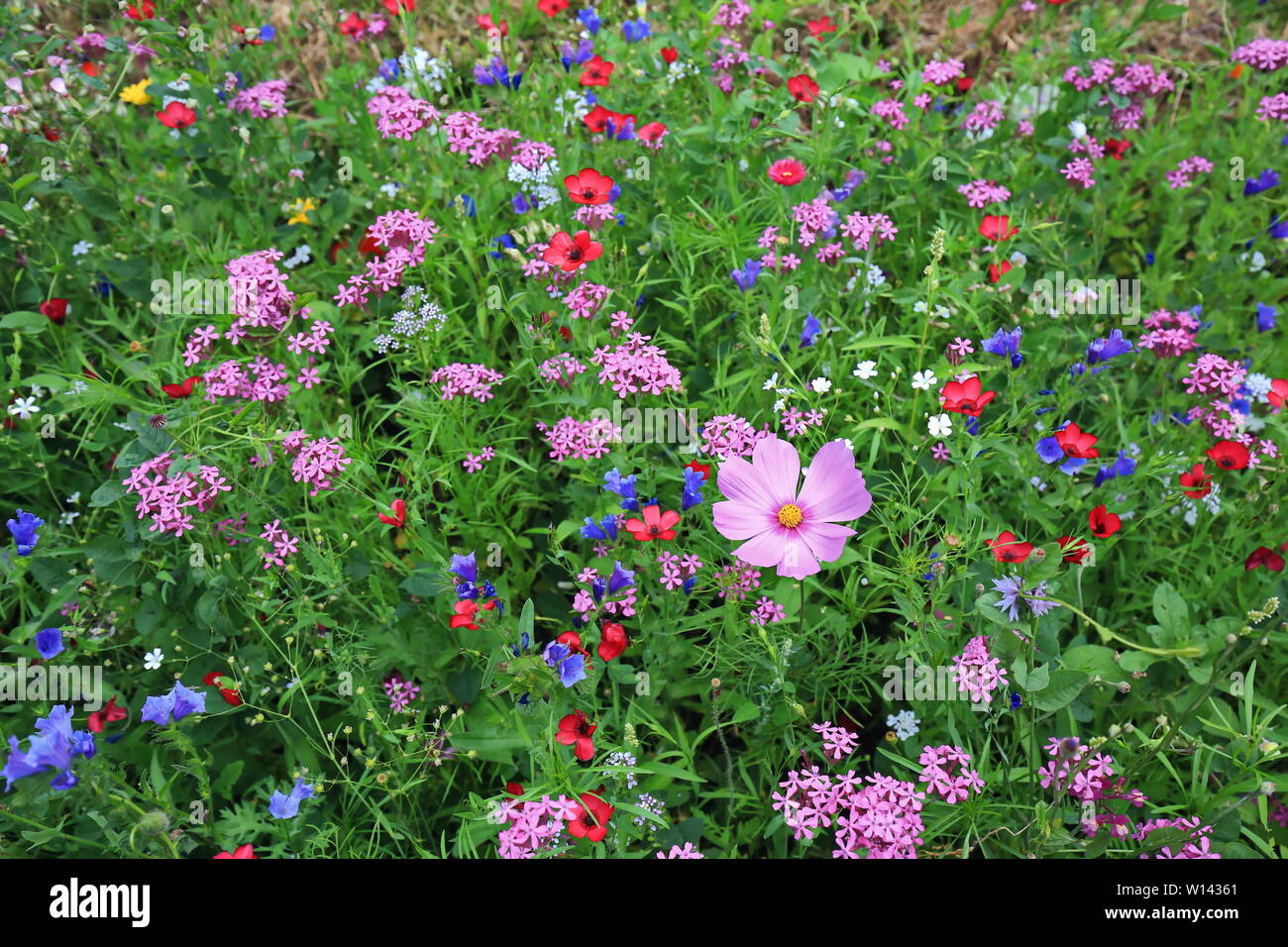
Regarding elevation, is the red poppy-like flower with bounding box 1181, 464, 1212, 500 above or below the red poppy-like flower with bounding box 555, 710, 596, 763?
above

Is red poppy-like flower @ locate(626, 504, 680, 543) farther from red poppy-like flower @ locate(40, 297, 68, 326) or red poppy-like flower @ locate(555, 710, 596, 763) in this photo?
red poppy-like flower @ locate(40, 297, 68, 326)

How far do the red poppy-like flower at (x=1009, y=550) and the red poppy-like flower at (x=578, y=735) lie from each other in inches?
38.2

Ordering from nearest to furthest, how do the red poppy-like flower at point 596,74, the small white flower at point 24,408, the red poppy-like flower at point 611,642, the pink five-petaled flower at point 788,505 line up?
the pink five-petaled flower at point 788,505 → the red poppy-like flower at point 611,642 → the small white flower at point 24,408 → the red poppy-like flower at point 596,74

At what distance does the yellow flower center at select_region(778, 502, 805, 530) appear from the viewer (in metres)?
1.87

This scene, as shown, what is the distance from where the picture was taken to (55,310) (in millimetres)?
2924

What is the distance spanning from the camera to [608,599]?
7.00 feet

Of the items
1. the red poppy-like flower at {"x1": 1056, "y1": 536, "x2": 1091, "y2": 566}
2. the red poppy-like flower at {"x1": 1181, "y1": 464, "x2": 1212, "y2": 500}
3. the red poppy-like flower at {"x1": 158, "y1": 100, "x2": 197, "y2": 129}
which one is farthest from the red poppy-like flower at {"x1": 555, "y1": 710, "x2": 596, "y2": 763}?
the red poppy-like flower at {"x1": 158, "y1": 100, "x2": 197, "y2": 129}

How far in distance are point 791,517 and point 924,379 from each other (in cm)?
84

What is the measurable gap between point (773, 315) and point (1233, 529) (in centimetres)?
140

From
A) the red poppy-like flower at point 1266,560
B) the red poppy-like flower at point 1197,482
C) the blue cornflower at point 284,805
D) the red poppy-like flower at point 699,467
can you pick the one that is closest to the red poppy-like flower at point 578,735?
the blue cornflower at point 284,805

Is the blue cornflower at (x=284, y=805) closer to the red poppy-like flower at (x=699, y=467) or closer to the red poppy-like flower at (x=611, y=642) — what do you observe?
the red poppy-like flower at (x=611, y=642)

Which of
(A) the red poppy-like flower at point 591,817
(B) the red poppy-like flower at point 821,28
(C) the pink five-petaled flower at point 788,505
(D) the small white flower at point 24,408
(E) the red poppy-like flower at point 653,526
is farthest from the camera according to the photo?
(B) the red poppy-like flower at point 821,28

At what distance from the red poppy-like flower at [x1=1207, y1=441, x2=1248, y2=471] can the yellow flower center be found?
1.34 meters

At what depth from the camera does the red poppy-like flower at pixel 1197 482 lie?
231cm
